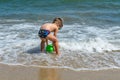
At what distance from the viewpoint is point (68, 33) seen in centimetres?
924

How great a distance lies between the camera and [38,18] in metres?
11.6

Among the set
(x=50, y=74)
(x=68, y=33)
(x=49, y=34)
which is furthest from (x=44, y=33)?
(x=68, y=33)

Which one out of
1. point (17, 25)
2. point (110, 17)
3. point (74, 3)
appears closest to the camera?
point (17, 25)

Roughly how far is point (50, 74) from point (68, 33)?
3.14m

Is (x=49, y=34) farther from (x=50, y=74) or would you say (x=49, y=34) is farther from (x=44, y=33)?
(x=50, y=74)

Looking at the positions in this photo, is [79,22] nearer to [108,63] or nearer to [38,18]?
[38,18]

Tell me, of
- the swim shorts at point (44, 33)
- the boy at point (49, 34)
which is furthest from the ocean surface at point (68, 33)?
the swim shorts at point (44, 33)

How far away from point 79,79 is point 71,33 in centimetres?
340

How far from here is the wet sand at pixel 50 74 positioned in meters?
5.99

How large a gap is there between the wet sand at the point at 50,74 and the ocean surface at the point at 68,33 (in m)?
0.26

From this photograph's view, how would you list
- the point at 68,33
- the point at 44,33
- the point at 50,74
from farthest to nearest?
the point at 68,33
the point at 44,33
the point at 50,74

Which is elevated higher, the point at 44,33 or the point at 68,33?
the point at 44,33

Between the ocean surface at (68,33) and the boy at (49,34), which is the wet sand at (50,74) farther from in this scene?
the boy at (49,34)

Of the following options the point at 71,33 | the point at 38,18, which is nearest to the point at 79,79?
the point at 71,33
